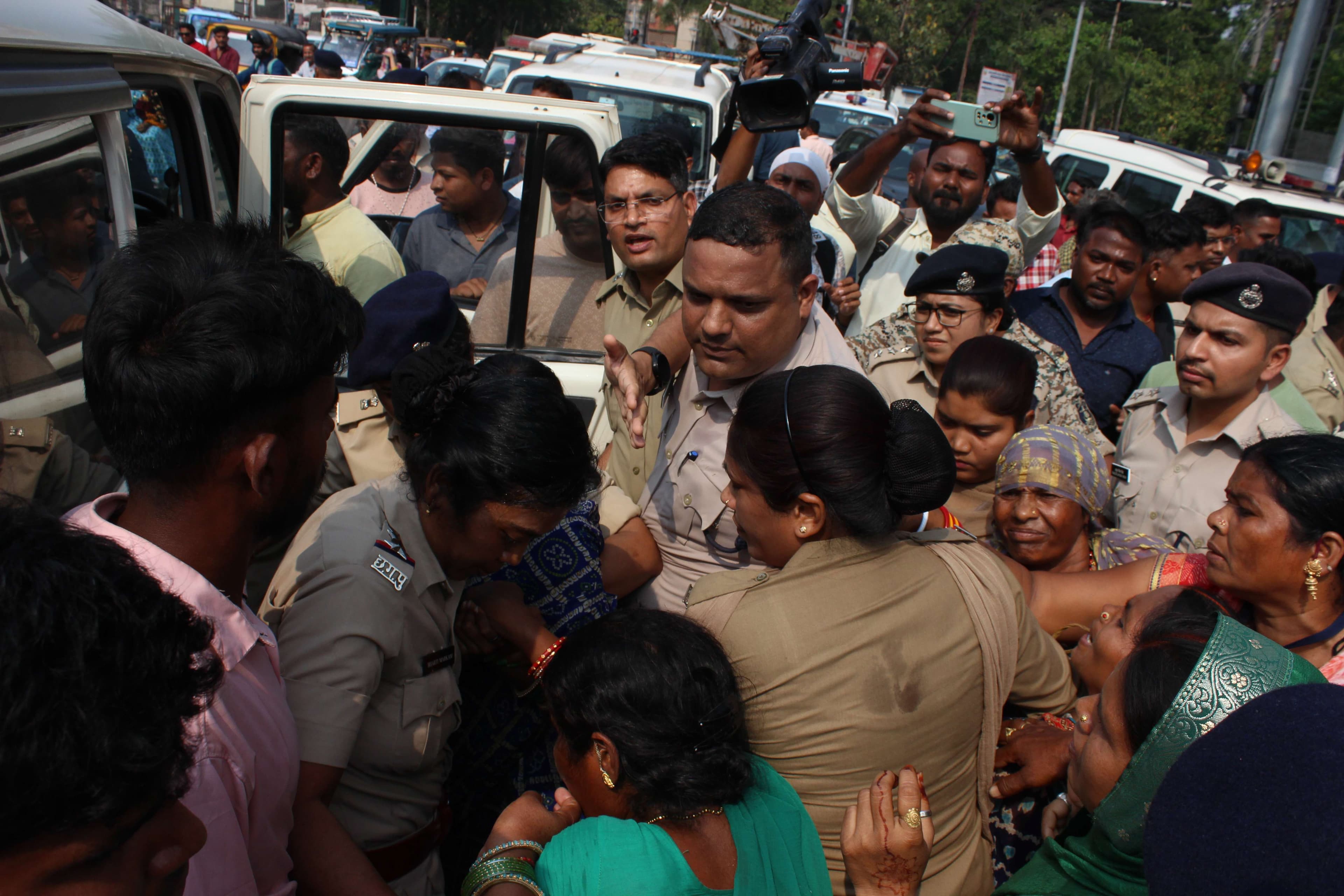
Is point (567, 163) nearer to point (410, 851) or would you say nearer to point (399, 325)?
point (399, 325)

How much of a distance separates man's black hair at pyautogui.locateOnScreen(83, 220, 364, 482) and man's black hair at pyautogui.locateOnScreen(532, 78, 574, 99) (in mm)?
5204

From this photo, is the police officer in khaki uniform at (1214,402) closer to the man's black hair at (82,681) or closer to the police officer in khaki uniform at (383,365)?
the police officer in khaki uniform at (383,365)

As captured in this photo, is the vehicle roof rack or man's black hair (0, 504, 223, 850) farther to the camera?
the vehicle roof rack

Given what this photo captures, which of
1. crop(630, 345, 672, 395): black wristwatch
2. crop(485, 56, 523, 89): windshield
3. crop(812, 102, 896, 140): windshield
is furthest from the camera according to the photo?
crop(812, 102, 896, 140): windshield

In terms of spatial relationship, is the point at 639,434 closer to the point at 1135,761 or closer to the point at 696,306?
the point at 696,306

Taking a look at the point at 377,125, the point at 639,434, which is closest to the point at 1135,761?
the point at 639,434

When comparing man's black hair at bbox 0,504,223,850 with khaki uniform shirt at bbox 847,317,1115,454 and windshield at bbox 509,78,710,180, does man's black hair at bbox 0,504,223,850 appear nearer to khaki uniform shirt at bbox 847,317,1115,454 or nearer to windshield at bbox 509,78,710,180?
khaki uniform shirt at bbox 847,317,1115,454

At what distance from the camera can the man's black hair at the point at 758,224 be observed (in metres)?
2.39

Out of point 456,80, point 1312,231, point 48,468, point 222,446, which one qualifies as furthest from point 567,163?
point 1312,231

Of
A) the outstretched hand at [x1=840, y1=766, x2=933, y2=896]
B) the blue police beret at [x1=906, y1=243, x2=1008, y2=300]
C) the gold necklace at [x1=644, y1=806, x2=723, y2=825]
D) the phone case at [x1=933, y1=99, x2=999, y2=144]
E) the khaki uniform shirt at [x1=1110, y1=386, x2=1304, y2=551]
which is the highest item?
the phone case at [x1=933, y1=99, x2=999, y2=144]

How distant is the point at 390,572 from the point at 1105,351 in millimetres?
3339

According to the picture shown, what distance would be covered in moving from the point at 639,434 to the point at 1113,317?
2717 millimetres

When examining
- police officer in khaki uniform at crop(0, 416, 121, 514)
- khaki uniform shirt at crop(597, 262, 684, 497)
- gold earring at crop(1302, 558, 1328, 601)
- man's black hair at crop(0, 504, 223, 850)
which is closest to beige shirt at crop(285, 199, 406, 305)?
khaki uniform shirt at crop(597, 262, 684, 497)

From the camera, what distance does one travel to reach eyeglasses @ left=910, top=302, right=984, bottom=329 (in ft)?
10.9
